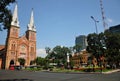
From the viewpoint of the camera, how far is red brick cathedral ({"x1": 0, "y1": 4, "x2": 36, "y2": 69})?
81.6m

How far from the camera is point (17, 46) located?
85.4 meters

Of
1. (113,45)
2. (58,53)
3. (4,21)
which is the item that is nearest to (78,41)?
(58,53)

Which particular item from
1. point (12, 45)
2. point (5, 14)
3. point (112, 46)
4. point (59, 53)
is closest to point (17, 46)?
point (12, 45)

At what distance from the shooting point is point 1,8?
15.8 meters

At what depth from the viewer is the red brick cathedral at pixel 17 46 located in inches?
3213

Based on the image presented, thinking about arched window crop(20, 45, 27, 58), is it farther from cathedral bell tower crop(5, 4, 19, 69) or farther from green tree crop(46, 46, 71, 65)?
green tree crop(46, 46, 71, 65)

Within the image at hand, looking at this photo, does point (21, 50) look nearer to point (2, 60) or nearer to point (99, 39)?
point (2, 60)

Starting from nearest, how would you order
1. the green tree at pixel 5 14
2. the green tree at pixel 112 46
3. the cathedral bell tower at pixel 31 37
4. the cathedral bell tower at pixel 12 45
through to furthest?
1. the green tree at pixel 5 14
2. the green tree at pixel 112 46
3. the cathedral bell tower at pixel 12 45
4. the cathedral bell tower at pixel 31 37

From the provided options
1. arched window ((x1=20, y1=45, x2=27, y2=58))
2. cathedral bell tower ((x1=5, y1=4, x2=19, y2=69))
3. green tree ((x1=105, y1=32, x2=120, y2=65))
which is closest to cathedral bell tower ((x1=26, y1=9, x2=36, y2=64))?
arched window ((x1=20, y1=45, x2=27, y2=58))

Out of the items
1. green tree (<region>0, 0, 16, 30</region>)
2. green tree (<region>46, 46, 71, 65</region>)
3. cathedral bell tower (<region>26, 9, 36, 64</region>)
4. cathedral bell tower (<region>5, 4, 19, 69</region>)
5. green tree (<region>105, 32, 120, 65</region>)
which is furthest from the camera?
green tree (<region>46, 46, 71, 65</region>)

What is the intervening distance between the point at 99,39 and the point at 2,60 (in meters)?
54.5

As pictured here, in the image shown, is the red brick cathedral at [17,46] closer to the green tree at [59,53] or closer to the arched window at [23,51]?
the arched window at [23,51]

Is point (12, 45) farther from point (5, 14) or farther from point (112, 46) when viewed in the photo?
point (5, 14)

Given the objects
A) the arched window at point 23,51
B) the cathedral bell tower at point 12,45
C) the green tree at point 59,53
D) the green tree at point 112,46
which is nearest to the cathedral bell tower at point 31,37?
the arched window at point 23,51
